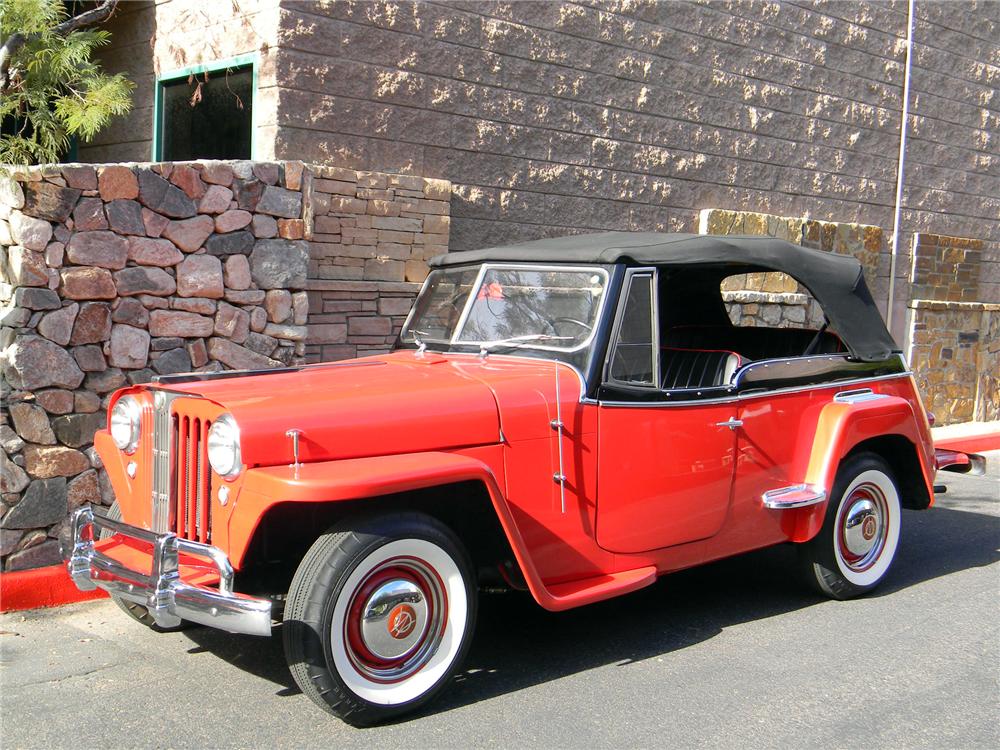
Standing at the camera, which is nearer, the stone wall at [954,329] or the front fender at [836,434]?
the front fender at [836,434]

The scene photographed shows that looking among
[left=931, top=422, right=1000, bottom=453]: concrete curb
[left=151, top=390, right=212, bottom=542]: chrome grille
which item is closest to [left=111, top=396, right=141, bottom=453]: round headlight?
[left=151, top=390, right=212, bottom=542]: chrome grille

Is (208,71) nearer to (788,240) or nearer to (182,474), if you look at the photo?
(182,474)

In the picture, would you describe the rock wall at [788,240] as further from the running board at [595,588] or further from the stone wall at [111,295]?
the running board at [595,588]

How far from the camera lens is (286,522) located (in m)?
4.05

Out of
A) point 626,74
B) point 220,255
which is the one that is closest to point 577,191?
point 626,74

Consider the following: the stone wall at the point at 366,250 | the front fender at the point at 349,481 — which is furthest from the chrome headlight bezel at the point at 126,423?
the stone wall at the point at 366,250

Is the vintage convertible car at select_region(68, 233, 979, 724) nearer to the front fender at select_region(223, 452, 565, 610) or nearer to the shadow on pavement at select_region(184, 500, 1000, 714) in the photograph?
the front fender at select_region(223, 452, 565, 610)

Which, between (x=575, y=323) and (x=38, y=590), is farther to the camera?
(x=38, y=590)

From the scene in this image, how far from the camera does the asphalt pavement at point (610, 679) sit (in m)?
3.82

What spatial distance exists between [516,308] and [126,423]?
1899 millimetres

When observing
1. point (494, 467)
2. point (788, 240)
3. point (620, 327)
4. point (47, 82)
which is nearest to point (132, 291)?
point (47, 82)

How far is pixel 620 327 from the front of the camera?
4750 millimetres

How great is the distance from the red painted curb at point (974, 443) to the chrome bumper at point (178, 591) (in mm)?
9141

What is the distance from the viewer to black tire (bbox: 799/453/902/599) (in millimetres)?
5531
